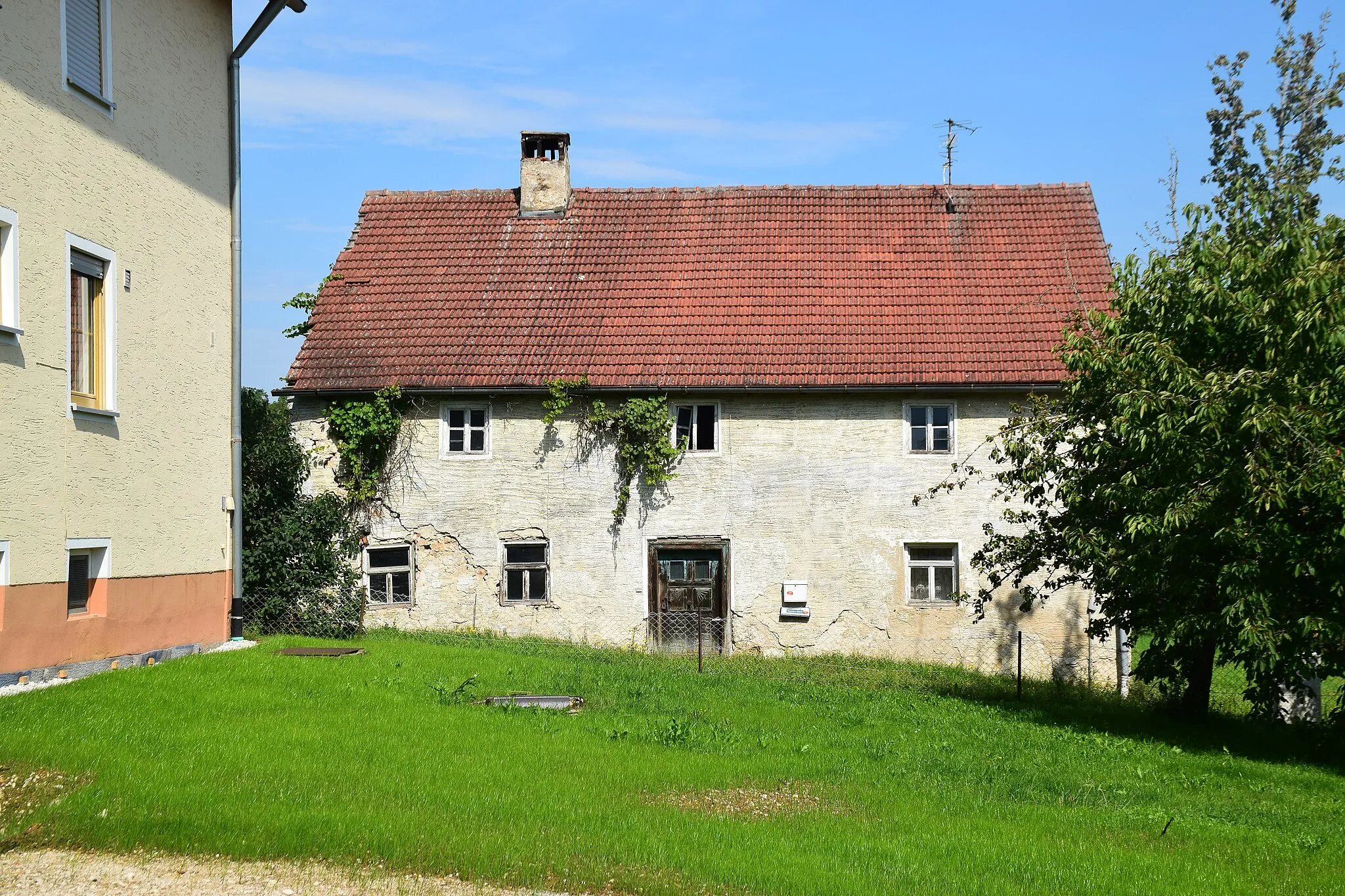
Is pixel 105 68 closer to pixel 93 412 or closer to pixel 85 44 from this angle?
pixel 85 44

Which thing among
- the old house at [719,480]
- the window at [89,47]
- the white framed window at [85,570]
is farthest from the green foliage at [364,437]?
the window at [89,47]

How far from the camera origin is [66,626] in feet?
40.7

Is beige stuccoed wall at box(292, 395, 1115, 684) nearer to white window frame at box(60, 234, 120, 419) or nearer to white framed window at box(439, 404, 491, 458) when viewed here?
white framed window at box(439, 404, 491, 458)

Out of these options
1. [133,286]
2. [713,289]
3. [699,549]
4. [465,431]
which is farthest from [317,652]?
[713,289]

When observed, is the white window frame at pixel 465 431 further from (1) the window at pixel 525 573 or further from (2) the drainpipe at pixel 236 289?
(2) the drainpipe at pixel 236 289

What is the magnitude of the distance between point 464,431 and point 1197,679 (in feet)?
39.7

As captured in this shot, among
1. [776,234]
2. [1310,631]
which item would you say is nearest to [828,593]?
[776,234]

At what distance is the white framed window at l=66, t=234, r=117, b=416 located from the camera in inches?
503

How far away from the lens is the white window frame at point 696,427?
843 inches

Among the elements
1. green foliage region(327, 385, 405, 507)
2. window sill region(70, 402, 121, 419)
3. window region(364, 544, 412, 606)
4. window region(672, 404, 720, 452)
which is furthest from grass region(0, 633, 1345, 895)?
window region(672, 404, 720, 452)

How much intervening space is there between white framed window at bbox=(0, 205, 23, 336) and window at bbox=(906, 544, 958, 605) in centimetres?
1416

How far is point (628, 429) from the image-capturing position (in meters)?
21.2

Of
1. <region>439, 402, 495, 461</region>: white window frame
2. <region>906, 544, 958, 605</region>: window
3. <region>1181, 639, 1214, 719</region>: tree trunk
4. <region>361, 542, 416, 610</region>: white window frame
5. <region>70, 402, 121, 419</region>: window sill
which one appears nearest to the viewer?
<region>70, 402, 121, 419</region>: window sill

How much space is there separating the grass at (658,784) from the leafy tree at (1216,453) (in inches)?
→ 57.0
